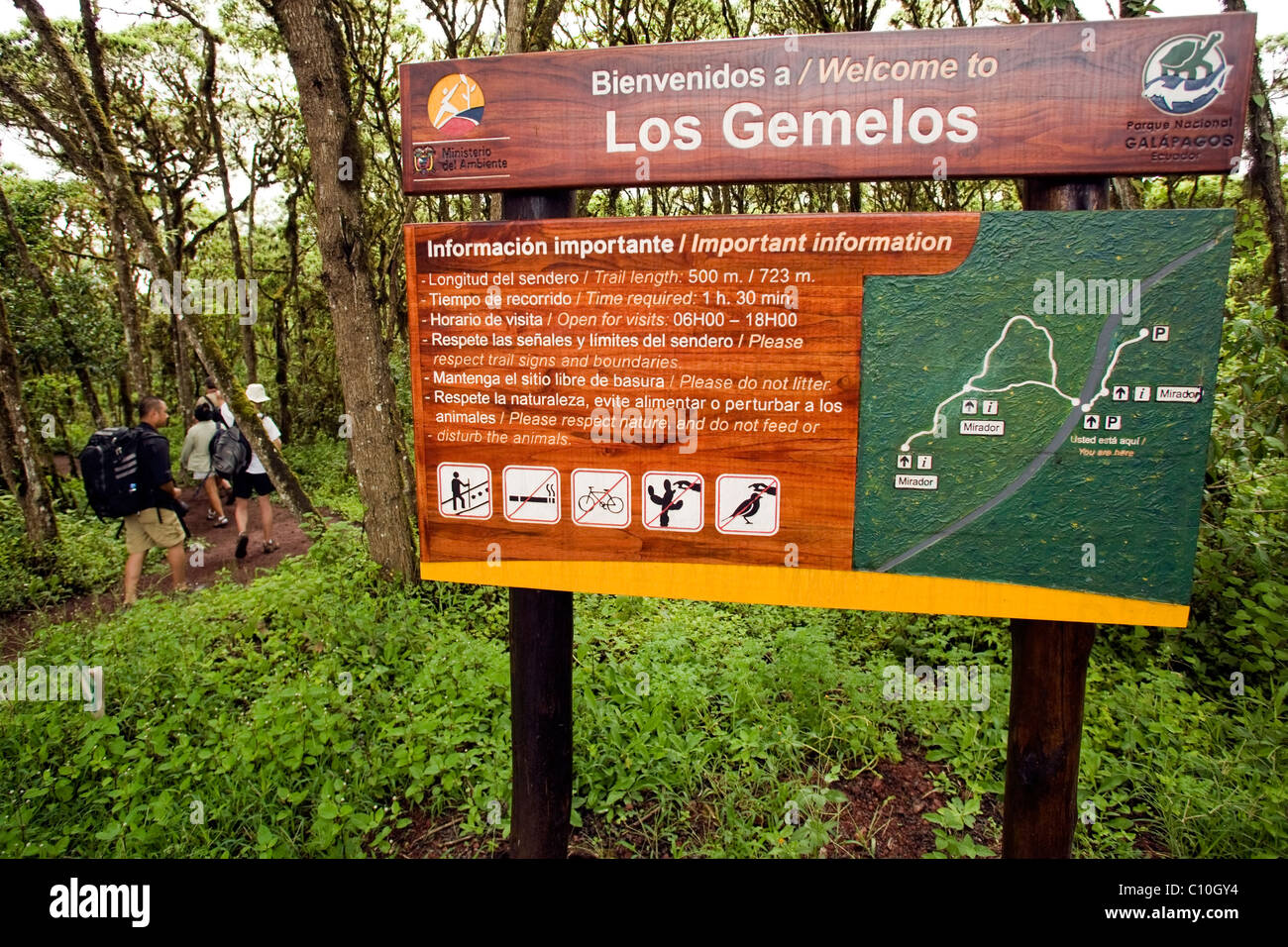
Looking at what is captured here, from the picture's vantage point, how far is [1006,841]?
8.38ft

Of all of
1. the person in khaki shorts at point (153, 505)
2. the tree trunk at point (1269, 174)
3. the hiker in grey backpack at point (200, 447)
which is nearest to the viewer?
the tree trunk at point (1269, 174)

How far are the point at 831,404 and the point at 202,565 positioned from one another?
30.4 ft

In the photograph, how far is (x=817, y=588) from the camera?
7.65 feet

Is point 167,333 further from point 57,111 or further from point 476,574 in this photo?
point 476,574

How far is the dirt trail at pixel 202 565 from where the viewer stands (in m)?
6.82

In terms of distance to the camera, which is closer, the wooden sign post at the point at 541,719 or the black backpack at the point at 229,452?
the wooden sign post at the point at 541,719

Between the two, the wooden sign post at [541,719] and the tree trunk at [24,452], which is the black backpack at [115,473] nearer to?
the tree trunk at [24,452]

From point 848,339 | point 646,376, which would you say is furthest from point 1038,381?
point 646,376

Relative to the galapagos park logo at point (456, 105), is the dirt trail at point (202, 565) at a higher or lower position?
lower

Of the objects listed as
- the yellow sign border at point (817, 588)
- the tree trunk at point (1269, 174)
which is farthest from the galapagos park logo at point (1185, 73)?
the tree trunk at point (1269, 174)

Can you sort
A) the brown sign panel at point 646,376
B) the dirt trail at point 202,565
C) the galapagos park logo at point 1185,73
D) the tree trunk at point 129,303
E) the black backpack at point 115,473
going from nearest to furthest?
the galapagos park logo at point 1185,73 → the brown sign panel at point 646,376 → the black backpack at point 115,473 → the dirt trail at point 202,565 → the tree trunk at point 129,303
